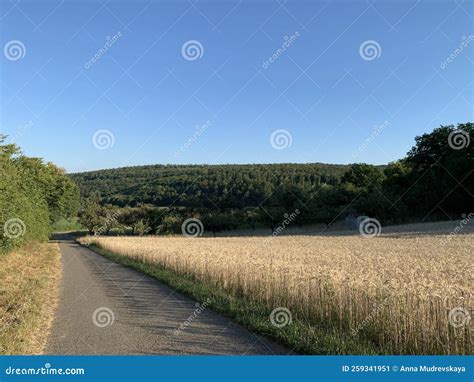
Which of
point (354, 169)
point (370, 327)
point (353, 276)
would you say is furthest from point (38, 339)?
point (354, 169)

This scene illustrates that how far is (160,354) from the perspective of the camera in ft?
26.2

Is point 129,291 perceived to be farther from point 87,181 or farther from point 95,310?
point 87,181

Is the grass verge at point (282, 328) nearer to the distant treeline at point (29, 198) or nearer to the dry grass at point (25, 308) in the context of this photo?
the dry grass at point (25, 308)

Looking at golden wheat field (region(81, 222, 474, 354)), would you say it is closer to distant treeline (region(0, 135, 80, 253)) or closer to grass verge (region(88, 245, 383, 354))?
grass verge (region(88, 245, 383, 354))

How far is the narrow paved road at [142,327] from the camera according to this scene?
8359 millimetres

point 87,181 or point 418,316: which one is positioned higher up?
point 87,181

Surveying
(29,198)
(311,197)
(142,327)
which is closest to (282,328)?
(142,327)

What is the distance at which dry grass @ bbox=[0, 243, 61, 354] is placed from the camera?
341 inches

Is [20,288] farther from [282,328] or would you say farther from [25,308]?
[282,328]

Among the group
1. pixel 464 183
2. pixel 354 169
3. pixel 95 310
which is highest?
pixel 354 169

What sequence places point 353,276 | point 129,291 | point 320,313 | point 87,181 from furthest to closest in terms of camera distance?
point 87,181, point 129,291, point 353,276, point 320,313

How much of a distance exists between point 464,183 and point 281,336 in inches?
2421

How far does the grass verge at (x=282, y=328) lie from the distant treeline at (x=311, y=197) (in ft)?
129

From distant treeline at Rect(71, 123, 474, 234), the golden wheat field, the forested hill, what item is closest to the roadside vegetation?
the golden wheat field
